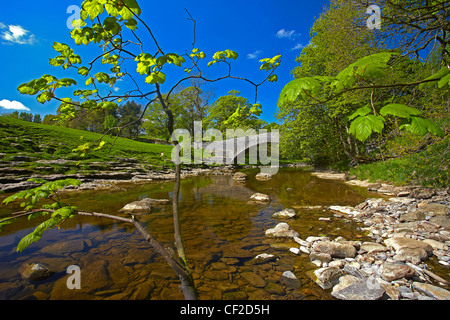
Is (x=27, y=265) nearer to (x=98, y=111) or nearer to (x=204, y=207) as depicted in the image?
(x=98, y=111)

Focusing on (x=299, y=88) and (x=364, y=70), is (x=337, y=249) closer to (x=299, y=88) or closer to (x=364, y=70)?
(x=364, y=70)

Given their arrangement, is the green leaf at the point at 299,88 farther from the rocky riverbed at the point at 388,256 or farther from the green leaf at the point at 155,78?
the rocky riverbed at the point at 388,256

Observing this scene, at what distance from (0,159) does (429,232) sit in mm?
23253

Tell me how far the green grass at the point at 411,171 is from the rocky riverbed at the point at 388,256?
4.68 ft

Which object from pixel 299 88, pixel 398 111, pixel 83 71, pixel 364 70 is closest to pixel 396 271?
pixel 398 111

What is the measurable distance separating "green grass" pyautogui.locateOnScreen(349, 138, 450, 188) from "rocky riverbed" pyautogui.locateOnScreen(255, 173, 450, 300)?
143cm

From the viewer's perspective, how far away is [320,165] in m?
26.3

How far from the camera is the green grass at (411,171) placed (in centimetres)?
696

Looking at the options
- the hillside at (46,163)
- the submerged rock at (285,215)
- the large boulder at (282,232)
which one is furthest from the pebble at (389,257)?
the hillside at (46,163)

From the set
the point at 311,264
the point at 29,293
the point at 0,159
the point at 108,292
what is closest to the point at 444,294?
the point at 311,264

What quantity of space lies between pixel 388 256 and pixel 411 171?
27.8ft

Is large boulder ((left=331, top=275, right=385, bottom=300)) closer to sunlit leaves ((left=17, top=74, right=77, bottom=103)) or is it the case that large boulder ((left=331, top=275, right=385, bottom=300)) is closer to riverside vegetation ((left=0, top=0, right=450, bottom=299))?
riverside vegetation ((left=0, top=0, right=450, bottom=299))

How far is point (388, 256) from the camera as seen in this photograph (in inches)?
146

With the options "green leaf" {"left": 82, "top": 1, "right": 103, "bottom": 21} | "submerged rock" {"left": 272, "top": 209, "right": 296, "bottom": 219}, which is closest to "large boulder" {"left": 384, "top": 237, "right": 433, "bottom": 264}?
"submerged rock" {"left": 272, "top": 209, "right": 296, "bottom": 219}
